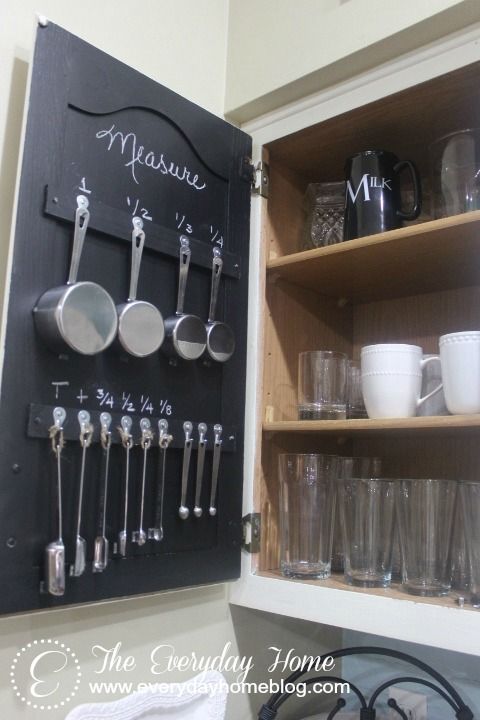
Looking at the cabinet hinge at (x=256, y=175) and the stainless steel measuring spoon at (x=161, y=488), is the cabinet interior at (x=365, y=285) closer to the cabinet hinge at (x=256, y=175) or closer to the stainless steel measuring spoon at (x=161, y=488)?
the cabinet hinge at (x=256, y=175)

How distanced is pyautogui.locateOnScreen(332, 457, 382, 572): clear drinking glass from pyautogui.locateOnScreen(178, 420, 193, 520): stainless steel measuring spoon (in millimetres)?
275

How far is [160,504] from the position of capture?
92 centimetres

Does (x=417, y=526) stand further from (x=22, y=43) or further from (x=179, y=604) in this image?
(x=22, y=43)

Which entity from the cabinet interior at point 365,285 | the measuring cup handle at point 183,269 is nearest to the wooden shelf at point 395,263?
the cabinet interior at point 365,285

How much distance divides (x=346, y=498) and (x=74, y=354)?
0.52 metres

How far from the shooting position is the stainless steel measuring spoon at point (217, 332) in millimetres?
1020

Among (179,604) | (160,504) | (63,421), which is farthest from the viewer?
(179,604)

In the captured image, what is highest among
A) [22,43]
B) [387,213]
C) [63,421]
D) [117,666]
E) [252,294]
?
[22,43]

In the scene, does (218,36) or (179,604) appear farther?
(218,36)

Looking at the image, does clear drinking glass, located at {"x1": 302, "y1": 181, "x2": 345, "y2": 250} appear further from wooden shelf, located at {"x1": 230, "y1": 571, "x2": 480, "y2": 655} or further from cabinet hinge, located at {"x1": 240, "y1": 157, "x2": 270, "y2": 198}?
wooden shelf, located at {"x1": 230, "y1": 571, "x2": 480, "y2": 655}

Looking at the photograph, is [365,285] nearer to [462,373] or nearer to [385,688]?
[462,373]

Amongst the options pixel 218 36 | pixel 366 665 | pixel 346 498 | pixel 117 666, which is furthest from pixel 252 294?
pixel 366 665

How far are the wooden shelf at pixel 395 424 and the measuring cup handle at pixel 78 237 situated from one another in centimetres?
45

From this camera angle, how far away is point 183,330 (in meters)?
0.96
